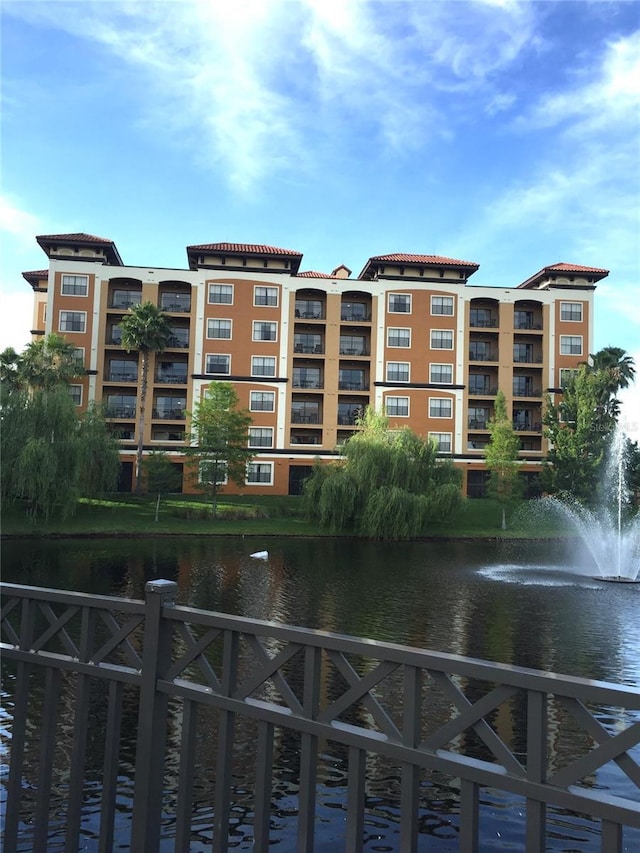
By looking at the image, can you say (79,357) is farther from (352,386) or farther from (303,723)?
(303,723)

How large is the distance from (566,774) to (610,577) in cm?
2397

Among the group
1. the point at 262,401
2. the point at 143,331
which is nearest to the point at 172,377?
the point at 143,331

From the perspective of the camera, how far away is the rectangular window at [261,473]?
168 ft

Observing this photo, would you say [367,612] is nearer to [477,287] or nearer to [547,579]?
[547,579]

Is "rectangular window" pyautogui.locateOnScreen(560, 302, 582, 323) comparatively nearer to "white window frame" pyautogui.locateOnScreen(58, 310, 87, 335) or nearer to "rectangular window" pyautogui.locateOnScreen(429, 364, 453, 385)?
"rectangular window" pyautogui.locateOnScreen(429, 364, 453, 385)

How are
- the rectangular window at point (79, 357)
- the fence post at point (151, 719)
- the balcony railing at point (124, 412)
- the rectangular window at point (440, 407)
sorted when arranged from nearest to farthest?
the fence post at point (151, 719) < the rectangular window at point (79, 357) < the balcony railing at point (124, 412) < the rectangular window at point (440, 407)

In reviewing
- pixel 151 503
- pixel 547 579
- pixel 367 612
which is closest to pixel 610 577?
pixel 547 579

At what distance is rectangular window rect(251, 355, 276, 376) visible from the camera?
173 ft

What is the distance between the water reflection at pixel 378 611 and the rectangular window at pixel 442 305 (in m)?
22.9

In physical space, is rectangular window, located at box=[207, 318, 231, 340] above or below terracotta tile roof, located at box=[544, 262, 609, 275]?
below

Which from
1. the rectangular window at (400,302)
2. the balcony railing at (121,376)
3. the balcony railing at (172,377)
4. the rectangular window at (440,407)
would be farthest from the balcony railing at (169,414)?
the rectangular window at (440,407)

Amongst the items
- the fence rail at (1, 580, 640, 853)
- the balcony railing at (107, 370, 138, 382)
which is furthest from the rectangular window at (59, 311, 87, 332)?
the fence rail at (1, 580, 640, 853)

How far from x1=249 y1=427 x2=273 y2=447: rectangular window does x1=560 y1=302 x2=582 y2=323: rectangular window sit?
24375mm

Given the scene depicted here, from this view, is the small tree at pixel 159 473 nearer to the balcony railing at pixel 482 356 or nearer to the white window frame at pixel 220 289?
the white window frame at pixel 220 289
